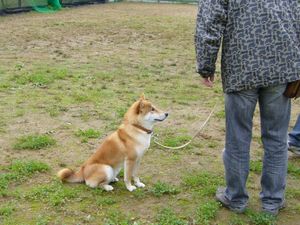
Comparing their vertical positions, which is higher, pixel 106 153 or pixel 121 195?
pixel 106 153

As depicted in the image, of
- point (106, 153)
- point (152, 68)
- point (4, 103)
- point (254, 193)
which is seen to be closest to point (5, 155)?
point (106, 153)

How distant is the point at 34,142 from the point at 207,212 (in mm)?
2169

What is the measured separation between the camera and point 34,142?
16.8ft

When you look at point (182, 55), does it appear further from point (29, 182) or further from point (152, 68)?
point (29, 182)

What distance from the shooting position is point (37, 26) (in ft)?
46.6

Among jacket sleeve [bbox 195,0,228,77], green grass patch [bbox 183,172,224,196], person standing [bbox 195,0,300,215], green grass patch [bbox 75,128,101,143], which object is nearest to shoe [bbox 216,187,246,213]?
green grass patch [bbox 183,172,224,196]

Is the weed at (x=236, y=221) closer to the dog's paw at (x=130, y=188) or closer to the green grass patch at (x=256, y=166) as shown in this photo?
the dog's paw at (x=130, y=188)

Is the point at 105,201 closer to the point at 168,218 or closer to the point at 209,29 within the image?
the point at 168,218

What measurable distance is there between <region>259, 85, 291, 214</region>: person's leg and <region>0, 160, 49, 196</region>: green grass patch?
6.48ft

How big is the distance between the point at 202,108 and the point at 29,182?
2.99m

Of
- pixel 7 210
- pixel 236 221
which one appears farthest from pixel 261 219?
pixel 7 210

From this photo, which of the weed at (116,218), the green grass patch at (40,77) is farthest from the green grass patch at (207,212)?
the green grass patch at (40,77)

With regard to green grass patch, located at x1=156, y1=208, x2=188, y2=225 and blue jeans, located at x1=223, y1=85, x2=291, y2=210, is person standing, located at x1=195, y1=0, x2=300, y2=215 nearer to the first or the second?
blue jeans, located at x1=223, y1=85, x2=291, y2=210

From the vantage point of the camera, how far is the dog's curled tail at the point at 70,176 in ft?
13.7
